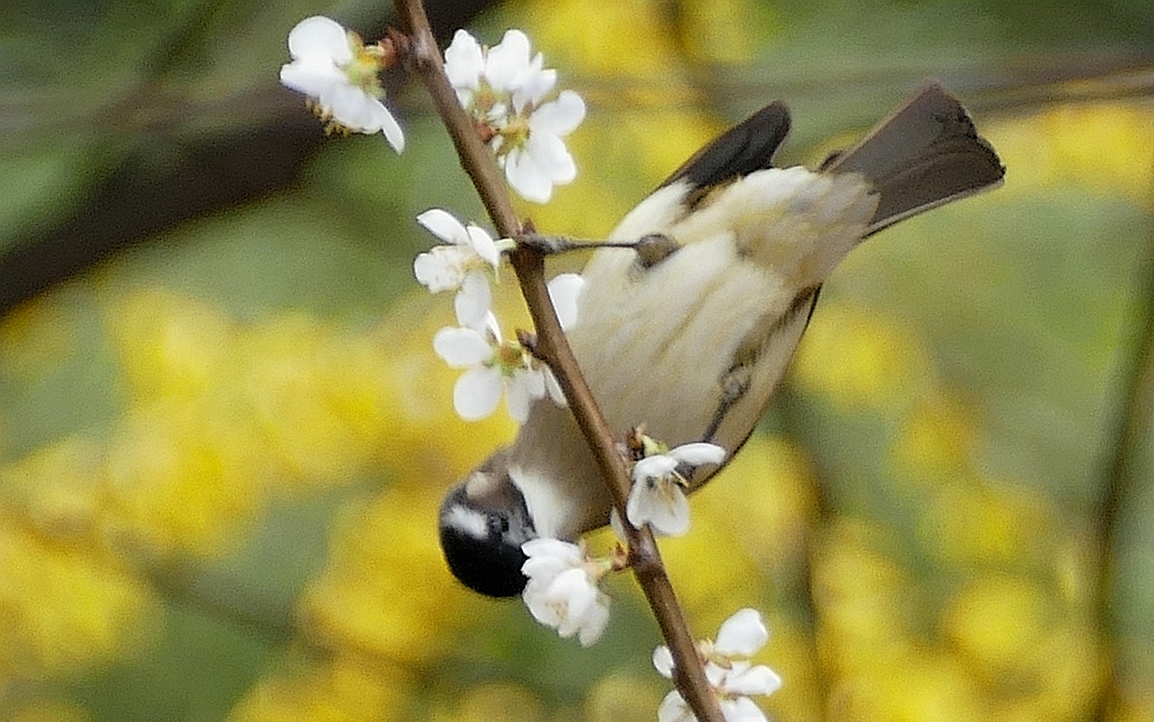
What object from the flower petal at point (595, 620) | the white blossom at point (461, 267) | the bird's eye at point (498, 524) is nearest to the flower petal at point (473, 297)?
the white blossom at point (461, 267)

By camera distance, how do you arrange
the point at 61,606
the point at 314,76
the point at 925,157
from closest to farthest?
the point at 314,76
the point at 925,157
the point at 61,606

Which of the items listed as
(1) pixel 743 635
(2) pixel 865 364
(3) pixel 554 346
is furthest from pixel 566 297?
(2) pixel 865 364

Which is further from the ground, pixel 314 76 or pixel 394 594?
pixel 394 594

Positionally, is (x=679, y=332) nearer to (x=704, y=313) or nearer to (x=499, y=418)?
(x=704, y=313)

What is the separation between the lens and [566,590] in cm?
38

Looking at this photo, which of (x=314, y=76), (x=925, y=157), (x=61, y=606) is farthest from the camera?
(x=61, y=606)

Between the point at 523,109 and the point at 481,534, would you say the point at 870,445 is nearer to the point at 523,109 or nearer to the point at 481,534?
the point at 481,534

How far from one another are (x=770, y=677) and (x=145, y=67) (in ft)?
2.73

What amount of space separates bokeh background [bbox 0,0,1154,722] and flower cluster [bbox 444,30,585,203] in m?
0.58

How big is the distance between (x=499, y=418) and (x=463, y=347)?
0.58m

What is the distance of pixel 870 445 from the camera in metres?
1.02

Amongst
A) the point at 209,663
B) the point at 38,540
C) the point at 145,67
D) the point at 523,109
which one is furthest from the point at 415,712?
the point at 523,109

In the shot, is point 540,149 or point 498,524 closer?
point 540,149

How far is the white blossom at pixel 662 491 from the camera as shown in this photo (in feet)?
1.23
